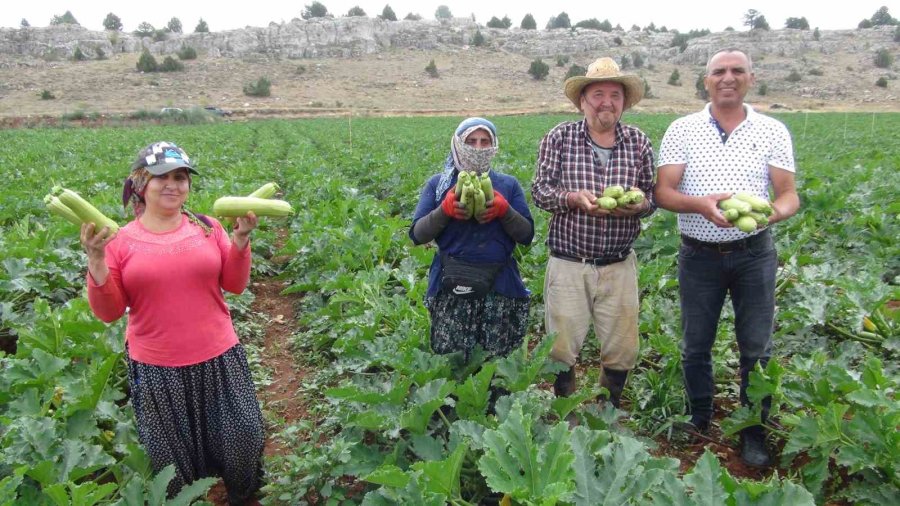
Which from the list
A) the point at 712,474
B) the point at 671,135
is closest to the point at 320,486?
the point at 712,474

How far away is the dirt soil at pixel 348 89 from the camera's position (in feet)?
173

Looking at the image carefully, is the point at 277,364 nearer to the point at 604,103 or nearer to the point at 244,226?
the point at 244,226

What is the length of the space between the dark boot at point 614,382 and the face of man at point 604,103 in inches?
60.8

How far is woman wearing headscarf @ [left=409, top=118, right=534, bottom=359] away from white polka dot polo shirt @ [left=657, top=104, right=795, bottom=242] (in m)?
0.94

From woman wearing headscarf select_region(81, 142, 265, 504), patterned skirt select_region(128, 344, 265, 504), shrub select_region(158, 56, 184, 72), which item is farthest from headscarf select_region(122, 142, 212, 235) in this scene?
shrub select_region(158, 56, 184, 72)

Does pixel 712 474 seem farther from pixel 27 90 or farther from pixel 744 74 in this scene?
pixel 27 90

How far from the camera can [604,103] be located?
3451 millimetres

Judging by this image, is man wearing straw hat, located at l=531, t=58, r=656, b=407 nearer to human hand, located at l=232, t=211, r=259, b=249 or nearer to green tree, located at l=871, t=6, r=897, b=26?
human hand, located at l=232, t=211, r=259, b=249

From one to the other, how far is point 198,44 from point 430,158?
3484 inches

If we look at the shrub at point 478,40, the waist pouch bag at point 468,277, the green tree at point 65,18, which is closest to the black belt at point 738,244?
the waist pouch bag at point 468,277

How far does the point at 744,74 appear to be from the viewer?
10.7 ft

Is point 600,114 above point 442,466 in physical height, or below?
above

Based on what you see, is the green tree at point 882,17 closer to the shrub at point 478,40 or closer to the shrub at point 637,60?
the shrub at point 637,60

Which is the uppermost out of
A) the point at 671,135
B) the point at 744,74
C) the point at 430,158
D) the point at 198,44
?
the point at 198,44
